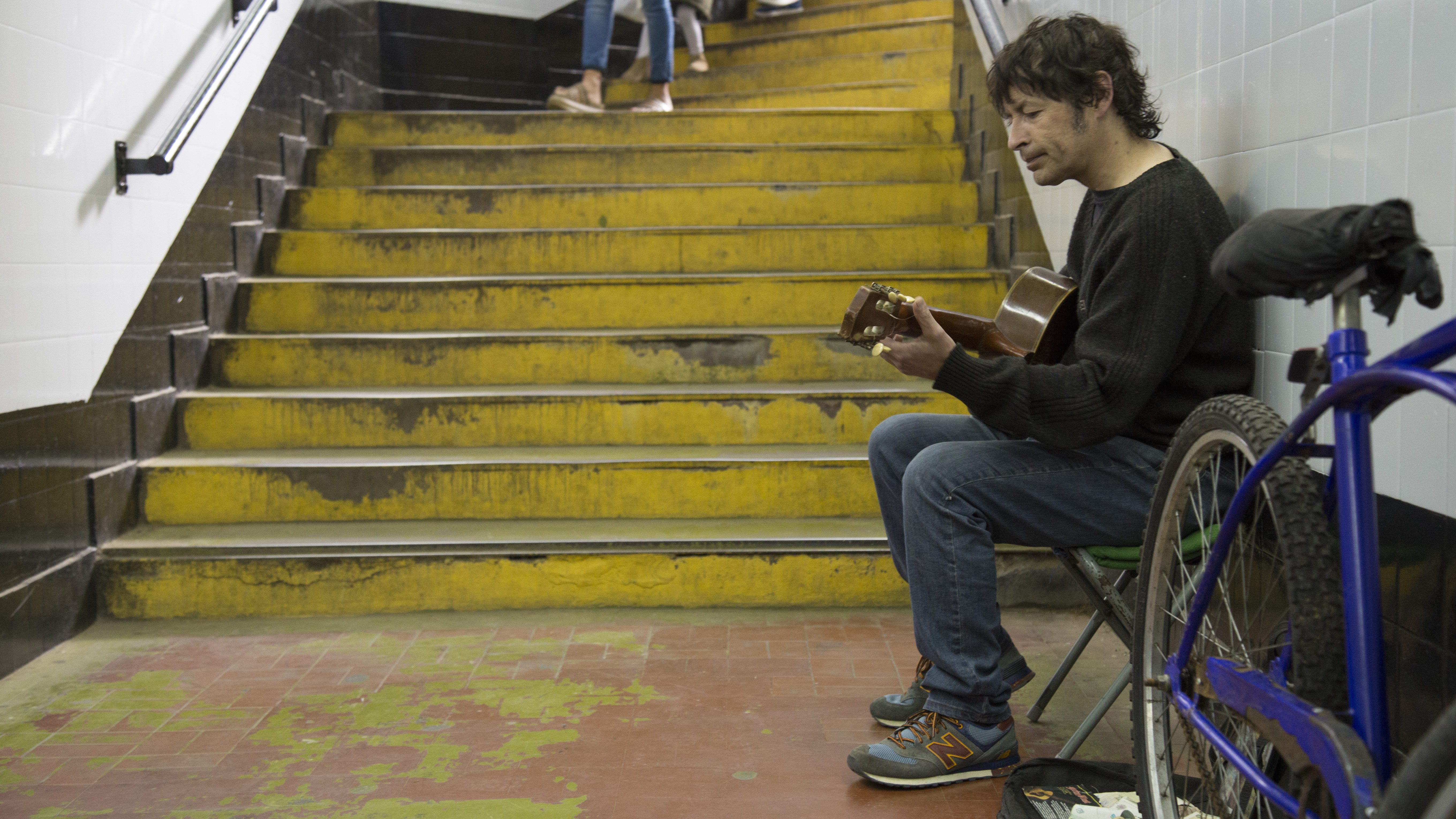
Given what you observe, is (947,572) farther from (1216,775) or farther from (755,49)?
(755,49)

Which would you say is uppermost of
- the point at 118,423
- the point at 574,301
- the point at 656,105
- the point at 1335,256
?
the point at 656,105

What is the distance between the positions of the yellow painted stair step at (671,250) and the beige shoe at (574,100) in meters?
1.51

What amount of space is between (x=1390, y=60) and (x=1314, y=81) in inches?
8.2

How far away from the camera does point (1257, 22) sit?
202 centimetres

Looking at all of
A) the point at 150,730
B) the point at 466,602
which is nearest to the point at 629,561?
the point at 466,602

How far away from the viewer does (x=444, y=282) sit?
13.2 feet

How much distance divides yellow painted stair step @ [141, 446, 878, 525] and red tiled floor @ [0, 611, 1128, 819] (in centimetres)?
36

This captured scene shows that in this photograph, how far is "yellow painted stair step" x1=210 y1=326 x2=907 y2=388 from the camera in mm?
3807

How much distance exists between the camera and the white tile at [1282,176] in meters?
1.89

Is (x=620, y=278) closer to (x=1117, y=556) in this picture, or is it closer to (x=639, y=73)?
(x=1117, y=556)

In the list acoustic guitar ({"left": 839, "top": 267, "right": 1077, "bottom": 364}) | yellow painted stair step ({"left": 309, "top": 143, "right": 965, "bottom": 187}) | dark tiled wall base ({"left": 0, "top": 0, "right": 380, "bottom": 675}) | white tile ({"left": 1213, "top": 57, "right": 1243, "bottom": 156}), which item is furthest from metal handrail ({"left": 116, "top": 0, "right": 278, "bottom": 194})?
white tile ({"left": 1213, "top": 57, "right": 1243, "bottom": 156})

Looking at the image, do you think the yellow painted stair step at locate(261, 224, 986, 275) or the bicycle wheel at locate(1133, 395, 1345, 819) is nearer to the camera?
the bicycle wheel at locate(1133, 395, 1345, 819)

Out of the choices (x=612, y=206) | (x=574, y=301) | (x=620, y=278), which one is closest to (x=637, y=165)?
(x=612, y=206)

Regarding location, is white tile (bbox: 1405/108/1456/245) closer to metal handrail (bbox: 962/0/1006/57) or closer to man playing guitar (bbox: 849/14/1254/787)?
man playing guitar (bbox: 849/14/1254/787)
